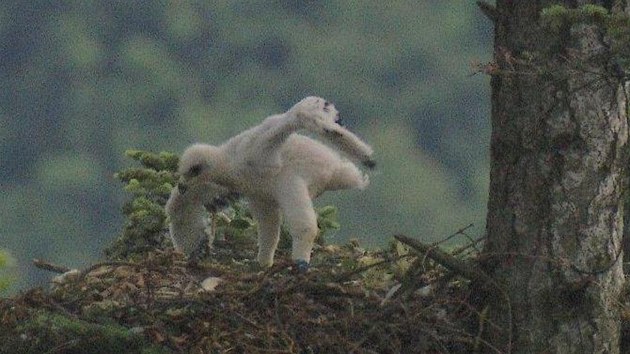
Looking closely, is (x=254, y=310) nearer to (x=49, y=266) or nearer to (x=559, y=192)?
(x=559, y=192)

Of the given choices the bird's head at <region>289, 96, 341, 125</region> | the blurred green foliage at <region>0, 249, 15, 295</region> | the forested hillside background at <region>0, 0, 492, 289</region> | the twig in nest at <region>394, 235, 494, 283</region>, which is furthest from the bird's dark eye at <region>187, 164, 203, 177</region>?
the forested hillside background at <region>0, 0, 492, 289</region>

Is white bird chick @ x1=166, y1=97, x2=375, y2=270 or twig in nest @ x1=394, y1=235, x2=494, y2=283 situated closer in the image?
twig in nest @ x1=394, y1=235, x2=494, y2=283

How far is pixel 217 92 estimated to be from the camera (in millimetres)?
101500

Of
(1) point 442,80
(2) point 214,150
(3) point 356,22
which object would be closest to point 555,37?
(2) point 214,150

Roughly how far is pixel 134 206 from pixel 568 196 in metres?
3.49

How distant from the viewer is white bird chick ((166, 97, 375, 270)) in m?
12.6

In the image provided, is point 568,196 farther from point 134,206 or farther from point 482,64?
point 134,206

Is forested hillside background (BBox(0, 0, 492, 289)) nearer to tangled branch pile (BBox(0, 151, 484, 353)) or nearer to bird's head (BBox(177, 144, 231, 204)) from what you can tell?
bird's head (BBox(177, 144, 231, 204))

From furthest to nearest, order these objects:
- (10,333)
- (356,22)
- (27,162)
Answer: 1. (356,22)
2. (27,162)
3. (10,333)

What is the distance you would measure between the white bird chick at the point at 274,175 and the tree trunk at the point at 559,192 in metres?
1.02

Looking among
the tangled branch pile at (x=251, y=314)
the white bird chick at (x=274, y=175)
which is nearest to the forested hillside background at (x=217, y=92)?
the white bird chick at (x=274, y=175)

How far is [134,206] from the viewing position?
14.5 metres

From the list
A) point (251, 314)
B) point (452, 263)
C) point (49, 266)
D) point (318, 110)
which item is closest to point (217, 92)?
point (49, 266)

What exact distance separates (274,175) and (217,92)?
290 feet
